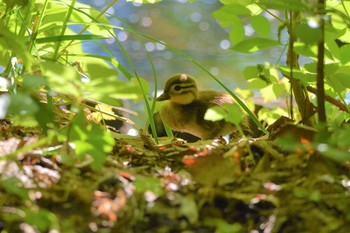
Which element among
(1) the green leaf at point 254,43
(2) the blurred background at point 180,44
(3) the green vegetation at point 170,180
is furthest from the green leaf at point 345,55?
(2) the blurred background at point 180,44

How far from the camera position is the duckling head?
150cm

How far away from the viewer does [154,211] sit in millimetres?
584

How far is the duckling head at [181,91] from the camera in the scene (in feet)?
4.91

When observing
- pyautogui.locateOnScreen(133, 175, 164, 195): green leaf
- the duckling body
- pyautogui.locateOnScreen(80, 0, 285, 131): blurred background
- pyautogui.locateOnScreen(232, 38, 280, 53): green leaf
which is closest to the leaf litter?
pyautogui.locateOnScreen(133, 175, 164, 195): green leaf

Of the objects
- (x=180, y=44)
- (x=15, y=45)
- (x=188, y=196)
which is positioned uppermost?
(x=180, y=44)

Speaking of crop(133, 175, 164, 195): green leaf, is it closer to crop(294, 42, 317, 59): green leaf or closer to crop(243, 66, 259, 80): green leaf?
crop(294, 42, 317, 59): green leaf

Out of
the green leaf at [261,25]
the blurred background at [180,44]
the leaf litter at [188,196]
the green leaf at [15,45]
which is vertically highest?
the blurred background at [180,44]

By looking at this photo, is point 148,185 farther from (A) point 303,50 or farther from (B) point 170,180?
(A) point 303,50

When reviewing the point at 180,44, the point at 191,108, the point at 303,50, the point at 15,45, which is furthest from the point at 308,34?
the point at 180,44

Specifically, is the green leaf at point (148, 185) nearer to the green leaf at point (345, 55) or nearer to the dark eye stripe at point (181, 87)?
the green leaf at point (345, 55)

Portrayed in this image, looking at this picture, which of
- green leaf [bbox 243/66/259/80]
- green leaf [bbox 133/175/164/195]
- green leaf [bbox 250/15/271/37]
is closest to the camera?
green leaf [bbox 133/175/164/195]

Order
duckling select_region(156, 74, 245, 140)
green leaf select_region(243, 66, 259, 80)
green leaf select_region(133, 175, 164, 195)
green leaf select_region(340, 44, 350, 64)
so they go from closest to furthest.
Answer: green leaf select_region(133, 175, 164, 195) < green leaf select_region(340, 44, 350, 64) < green leaf select_region(243, 66, 259, 80) < duckling select_region(156, 74, 245, 140)

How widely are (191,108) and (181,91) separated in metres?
0.05

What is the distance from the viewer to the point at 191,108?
1494mm
